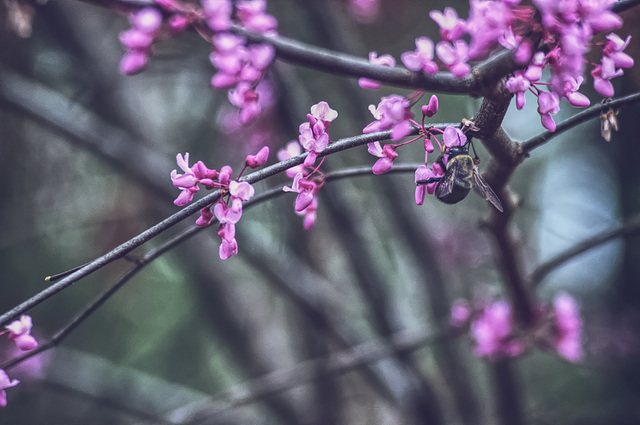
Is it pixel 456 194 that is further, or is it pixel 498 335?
pixel 498 335

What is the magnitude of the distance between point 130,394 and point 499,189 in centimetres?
302

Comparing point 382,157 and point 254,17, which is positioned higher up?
point 254,17

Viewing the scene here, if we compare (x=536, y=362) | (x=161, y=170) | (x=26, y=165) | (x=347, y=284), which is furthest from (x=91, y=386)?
(x=536, y=362)

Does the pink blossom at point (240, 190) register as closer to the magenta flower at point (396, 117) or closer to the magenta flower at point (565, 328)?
the magenta flower at point (396, 117)

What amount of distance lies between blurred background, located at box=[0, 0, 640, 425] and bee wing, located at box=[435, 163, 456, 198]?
3.15ft

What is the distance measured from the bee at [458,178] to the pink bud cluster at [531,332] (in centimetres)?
121

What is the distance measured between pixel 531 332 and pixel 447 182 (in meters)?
1.32

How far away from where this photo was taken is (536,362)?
567 cm

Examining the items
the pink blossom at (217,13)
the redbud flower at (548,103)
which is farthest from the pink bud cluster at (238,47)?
the redbud flower at (548,103)

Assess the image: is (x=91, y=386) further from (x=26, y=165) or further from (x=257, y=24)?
(x=257, y=24)

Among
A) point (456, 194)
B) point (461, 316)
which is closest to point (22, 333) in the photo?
point (456, 194)

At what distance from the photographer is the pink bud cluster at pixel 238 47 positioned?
0.79m

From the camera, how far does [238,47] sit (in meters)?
0.84

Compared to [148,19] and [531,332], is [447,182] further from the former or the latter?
[531,332]
